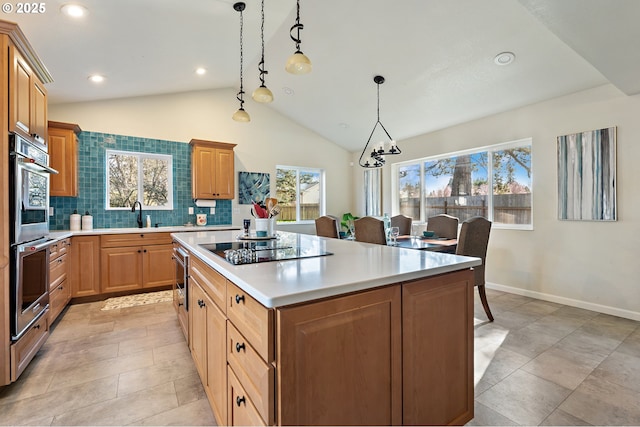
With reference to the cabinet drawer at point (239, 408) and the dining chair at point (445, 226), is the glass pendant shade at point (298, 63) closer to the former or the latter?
the cabinet drawer at point (239, 408)

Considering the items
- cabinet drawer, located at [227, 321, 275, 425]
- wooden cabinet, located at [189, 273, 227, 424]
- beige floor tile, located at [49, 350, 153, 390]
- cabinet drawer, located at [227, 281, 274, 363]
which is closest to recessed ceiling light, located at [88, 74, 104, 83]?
wooden cabinet, located at [189, 273, 227, 424]

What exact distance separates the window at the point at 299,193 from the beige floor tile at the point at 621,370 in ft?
15.9

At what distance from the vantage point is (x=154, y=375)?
6.75 feet

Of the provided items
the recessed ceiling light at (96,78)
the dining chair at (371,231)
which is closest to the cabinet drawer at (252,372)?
the dining chair at (371,231)

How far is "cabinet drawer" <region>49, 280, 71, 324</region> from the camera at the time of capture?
274cm

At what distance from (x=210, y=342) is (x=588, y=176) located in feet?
13.4

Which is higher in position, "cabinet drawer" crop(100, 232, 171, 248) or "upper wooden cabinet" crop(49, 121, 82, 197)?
"upper wooden cabinet" crop(49, 121, 82, 197)

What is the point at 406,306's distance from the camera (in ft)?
4.02

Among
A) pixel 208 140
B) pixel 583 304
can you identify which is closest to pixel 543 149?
pixel 583 304

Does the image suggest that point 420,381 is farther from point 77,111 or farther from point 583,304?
point 77,111

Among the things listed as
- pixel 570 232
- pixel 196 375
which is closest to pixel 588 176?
pixel 570 232

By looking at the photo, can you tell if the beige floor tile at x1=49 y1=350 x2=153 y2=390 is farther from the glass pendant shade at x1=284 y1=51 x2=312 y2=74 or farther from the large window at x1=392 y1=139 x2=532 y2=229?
the large window at x1=392 y1=139 x2=532 y2=229

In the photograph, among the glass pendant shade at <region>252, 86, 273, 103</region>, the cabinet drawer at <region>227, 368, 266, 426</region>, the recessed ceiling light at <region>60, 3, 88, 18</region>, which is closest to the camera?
the cabinet drawer at <region>227, 368, 266, 426</region>

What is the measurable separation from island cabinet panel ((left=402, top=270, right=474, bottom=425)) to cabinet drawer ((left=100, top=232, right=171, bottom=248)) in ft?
12.6
